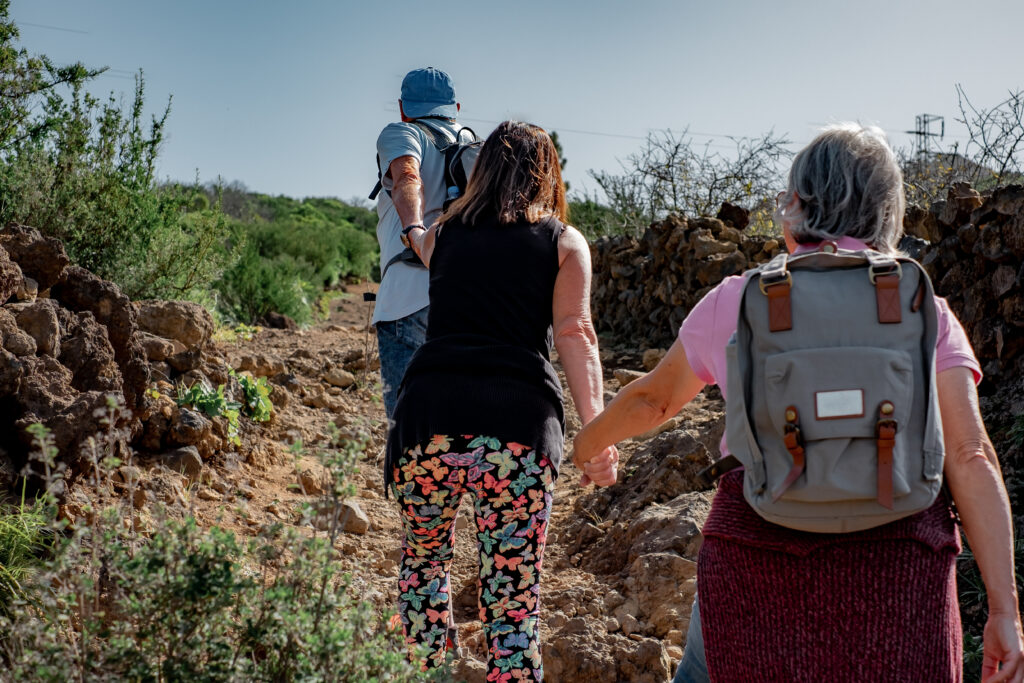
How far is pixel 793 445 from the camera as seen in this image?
4.75 ft

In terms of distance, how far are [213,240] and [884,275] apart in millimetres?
7109

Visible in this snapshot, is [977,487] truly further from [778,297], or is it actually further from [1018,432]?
[1018,432]

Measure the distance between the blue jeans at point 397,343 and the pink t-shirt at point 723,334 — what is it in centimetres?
141

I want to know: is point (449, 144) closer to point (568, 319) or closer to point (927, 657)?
point (568, 319)

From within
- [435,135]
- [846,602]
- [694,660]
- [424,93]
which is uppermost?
[424,93]

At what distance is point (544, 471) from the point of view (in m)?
2.34

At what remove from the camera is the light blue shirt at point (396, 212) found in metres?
3.03

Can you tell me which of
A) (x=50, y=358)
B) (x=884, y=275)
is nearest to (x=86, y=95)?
(x=50, y=358)

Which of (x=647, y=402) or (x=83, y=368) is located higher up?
(x=83, y=368)

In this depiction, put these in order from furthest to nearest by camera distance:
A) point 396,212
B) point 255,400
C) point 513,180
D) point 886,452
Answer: point 255,400 → point 396,212 → point 513,180 → point 886,452

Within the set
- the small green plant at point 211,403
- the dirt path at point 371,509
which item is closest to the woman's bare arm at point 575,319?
the dirt path at point 371,509

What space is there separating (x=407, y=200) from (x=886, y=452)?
2.00m

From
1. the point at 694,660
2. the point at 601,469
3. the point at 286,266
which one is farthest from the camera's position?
the point at 286,266

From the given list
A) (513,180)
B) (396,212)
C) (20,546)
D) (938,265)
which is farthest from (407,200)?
(938,265)
